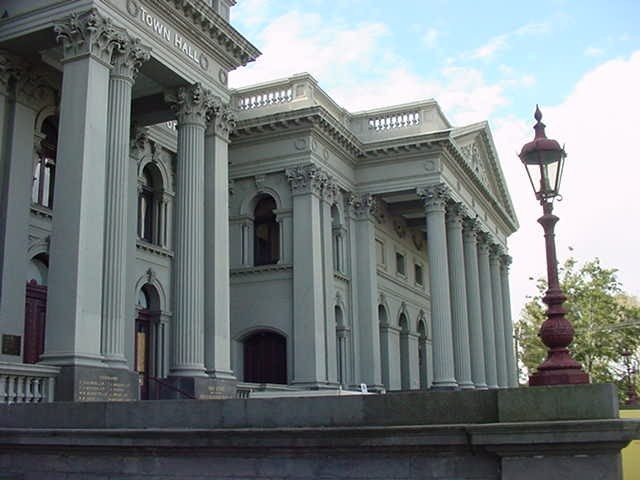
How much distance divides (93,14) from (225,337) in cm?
928

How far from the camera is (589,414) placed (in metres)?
7.23

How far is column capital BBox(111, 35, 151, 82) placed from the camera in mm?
19297

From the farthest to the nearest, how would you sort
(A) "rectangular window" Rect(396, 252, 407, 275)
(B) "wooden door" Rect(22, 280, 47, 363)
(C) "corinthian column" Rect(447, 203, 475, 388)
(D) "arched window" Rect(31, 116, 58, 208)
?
(A) "rectangular window" Rect(396, 252, 407, 275) < (C) "corinthian column" Rect(447, 203, 475, 388) < (D) "arched window" Rect(31, 116, 58, 208) < (B) "wooden door" Rect(22, 280, 47, 363)

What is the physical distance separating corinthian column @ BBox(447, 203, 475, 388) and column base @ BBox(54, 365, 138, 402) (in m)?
21.2

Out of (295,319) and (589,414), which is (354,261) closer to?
(295,319)

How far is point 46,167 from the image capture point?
74.3 ft

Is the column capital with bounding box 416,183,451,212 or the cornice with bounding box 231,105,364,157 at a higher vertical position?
the cornice with bounding box 231,105,364,157

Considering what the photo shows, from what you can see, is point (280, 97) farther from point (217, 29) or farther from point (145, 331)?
point (145, 331)

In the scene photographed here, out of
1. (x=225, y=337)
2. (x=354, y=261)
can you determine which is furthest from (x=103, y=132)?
(x=354, y=261)

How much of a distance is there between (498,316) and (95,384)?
32.5m

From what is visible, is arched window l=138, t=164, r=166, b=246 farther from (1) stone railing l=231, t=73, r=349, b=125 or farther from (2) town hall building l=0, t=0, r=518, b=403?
A: (1) stone railing l=231, t=73, r=349, b=125

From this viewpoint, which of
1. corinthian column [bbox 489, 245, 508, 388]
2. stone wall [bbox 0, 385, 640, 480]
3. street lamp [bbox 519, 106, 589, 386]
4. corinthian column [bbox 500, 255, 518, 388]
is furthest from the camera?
corinthian column [bbox 500, 255, 518, 388]

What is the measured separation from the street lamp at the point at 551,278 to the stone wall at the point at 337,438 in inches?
41.3

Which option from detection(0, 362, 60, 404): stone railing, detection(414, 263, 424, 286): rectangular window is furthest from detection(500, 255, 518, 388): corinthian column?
detection(0, 362, 60, 404): stone railing
